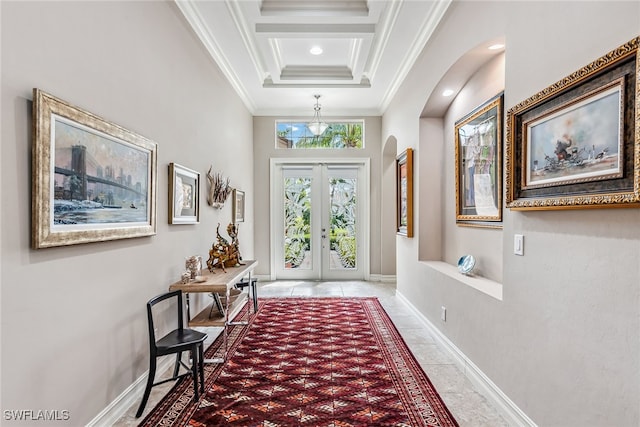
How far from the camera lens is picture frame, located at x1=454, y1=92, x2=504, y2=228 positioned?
2.59m

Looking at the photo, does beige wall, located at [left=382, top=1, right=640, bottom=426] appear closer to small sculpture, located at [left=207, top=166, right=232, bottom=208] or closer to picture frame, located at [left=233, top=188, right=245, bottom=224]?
small sculpture, located at [left=207, top=166, right=232, bottom=208]

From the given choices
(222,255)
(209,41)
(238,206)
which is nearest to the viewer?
(222,255)

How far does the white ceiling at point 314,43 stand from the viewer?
3.06 metres

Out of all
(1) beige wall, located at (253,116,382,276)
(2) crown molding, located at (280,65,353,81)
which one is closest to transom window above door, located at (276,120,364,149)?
(1) beige wall, located at (253,116,382,276)

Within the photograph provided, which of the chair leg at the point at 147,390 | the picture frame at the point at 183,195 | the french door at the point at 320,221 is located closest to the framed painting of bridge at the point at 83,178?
the picture frame at the point at 183,195

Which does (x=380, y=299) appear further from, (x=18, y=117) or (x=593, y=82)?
(x=18, y=117)

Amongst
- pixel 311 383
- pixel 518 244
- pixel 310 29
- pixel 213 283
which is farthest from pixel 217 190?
pixel 518 244

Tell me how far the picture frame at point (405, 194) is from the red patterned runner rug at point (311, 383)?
50.1 inches

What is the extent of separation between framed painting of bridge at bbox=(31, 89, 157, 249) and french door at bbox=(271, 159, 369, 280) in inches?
151

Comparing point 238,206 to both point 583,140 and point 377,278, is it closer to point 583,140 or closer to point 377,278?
point 377,278

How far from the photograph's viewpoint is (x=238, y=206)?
16.1 ft

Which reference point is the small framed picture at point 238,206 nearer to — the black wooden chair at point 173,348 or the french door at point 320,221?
the french door at point 320,221

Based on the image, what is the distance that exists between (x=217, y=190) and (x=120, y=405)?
2.32 metres

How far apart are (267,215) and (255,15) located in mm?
3526
